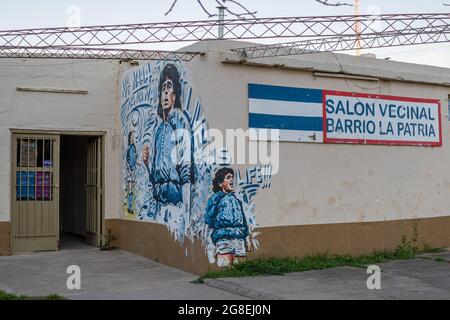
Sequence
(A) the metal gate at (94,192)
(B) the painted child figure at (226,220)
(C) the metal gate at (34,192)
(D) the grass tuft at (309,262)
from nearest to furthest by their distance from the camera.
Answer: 1. (D) the grass tuft at (309,262)
2. (B) the painted child figure at (226,220)
3. (C) the metal gate at (34,192)
4. (A) the metal gate at (94,192)

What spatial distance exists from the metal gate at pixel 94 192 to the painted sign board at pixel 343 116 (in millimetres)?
3885

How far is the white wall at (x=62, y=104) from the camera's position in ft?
37.5

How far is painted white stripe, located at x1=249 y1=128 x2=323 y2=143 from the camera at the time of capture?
31.8ft

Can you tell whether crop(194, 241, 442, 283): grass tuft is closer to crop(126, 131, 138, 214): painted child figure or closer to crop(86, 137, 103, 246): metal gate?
crop(126, 131, 138, 214): painted child figure

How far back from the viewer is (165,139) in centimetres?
1035

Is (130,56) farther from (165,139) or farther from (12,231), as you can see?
(12,231)

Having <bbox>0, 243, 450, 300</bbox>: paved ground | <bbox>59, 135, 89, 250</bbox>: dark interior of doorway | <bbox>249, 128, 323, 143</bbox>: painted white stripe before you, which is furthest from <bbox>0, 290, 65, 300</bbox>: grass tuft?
<bbox>59, 135, 89, 250</bbox>: dark interior of doorway

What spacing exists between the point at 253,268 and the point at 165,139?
2.64 meters

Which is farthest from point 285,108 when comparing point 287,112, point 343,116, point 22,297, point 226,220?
point 22,297

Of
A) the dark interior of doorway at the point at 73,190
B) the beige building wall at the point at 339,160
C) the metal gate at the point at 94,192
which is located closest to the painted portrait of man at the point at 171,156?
the beige building wall at the point at 339,160

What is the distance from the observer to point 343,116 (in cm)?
1070

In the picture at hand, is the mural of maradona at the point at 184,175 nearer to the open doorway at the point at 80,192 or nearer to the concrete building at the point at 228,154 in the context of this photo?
the concrete building at the point at 228,154

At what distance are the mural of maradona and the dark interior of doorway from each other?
2.33m

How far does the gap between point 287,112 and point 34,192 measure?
5042 mm
